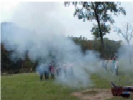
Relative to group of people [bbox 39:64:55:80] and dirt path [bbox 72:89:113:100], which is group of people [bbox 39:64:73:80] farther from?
dirt path [bbox 72:89:113:100]

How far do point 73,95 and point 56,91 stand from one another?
1563 mm

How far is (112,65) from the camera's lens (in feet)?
67.7

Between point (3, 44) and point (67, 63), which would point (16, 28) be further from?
point (67, 63)

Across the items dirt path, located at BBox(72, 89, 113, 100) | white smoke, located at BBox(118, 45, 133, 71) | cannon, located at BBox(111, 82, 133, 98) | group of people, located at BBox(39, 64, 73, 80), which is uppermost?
white smoke, located at BBox(118, 45, 133, 71)

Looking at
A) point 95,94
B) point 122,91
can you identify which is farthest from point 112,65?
point 122,91

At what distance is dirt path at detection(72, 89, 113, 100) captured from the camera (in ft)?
43.5

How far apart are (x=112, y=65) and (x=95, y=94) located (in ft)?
22.9

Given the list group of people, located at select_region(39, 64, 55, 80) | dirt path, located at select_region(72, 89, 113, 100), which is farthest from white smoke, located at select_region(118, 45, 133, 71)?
dirt path, located at select_region(72, 89, 113, 100)

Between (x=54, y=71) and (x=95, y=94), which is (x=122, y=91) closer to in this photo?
(x=95, y=94)

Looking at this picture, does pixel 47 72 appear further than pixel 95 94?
Yes

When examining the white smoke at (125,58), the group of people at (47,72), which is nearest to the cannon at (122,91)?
the white smoke at (125,58)

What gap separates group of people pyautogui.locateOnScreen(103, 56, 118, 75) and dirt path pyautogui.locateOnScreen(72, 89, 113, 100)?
5391 millimetres

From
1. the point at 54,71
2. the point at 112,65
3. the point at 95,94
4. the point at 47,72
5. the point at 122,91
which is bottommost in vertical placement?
the point at 95,94

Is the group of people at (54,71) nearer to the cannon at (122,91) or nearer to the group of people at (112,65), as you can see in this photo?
the group of people at (112,65)
